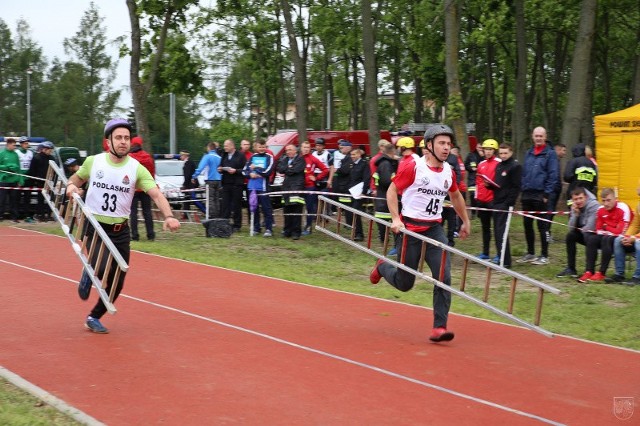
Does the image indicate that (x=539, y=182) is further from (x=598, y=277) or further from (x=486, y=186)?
(x=598, y=277)

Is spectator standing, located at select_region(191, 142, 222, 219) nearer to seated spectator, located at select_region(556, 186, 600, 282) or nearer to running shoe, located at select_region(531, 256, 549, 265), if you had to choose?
running shoe, located at select_region(531, 256, 549, 265)

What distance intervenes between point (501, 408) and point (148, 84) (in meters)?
23.1

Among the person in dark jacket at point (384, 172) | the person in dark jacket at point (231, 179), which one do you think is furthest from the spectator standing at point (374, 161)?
the person in dark jacket at point (231, 179)

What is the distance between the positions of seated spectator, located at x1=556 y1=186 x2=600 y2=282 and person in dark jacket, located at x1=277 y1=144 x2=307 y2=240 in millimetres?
6200

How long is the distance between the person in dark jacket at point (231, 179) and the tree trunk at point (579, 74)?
7.82 meters

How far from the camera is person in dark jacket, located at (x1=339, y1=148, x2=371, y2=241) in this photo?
762 inches

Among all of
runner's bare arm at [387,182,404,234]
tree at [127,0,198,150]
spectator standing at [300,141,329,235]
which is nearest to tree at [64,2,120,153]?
tree at [127,0,198,150]

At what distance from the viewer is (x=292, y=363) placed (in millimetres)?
8875

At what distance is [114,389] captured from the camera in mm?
7668

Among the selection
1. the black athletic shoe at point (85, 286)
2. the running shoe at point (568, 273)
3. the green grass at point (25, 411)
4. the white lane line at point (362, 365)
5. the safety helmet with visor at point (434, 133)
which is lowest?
the running shoe at point (568, 273)

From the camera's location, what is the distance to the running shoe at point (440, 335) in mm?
9859

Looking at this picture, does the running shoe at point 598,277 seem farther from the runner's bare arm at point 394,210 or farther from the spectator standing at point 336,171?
the spectator standing at point 336,171

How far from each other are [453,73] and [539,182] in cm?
741

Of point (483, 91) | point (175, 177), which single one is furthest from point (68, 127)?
point (175, 177)
